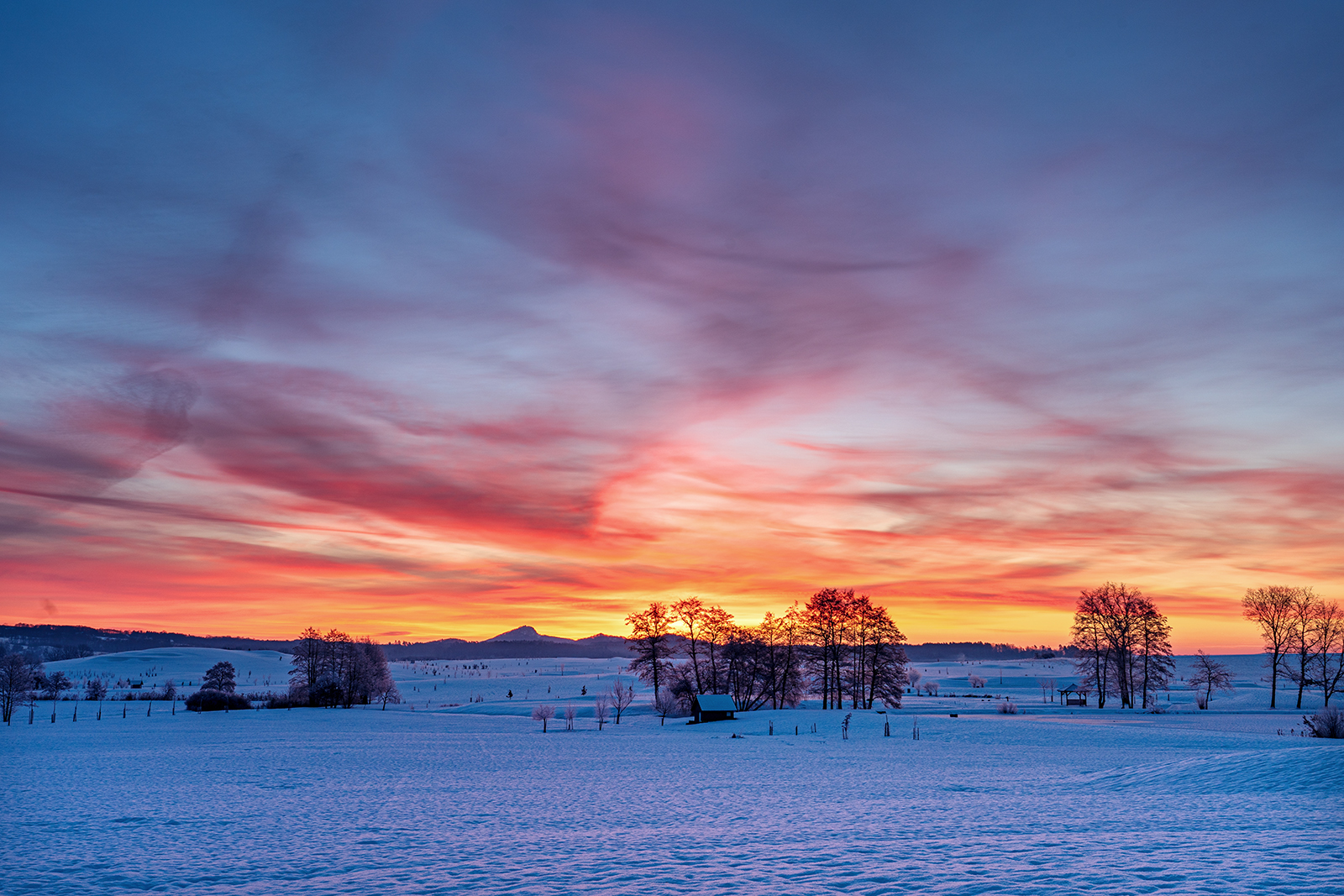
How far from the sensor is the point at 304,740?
51.5m

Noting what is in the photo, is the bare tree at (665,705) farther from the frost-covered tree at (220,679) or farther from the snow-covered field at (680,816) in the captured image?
the frost-covered tree at (220,679)

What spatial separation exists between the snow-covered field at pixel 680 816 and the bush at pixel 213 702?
4013cm

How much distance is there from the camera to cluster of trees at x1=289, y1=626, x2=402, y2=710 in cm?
10475

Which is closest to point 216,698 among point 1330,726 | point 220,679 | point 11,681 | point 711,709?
point 220,679

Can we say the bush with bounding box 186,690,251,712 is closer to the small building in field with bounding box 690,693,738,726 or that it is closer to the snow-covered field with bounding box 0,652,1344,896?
the snow-covered field with bounding box 0,652,1344,896

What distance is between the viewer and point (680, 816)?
76.1ft

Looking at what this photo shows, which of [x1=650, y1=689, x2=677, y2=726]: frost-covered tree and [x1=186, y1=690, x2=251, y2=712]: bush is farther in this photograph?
[x1=186, y1=690, x2=251, y2=712]: bush

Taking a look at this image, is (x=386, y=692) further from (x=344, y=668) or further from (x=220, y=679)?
(x=220, y=679)

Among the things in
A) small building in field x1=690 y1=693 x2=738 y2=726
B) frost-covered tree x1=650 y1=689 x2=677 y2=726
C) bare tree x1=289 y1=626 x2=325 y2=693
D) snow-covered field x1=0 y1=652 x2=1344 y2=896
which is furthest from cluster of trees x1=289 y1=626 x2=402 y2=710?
snow-covered field x1=0 y1=652 x2=1344 y2=896

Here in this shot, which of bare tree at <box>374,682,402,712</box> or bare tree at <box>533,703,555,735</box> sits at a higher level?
bare tree at <box>533,703,555,735</box>

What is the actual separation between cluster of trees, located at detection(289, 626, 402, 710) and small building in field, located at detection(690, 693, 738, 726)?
163 ft

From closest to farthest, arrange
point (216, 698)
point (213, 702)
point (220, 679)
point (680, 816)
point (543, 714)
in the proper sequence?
→ 1. point (680, 816)
2. point (543, 714)
3. point (213, 702)
4. point (216, 698)
5. point (220, 679)

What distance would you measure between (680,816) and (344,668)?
9883 centimetres


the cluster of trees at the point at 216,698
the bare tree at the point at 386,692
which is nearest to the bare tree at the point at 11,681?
the cluster of trees at the point at 216,698
